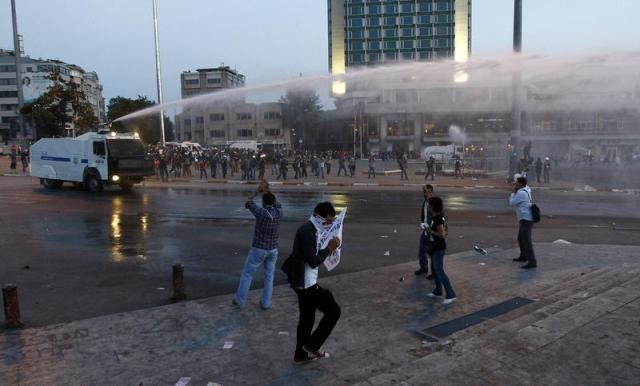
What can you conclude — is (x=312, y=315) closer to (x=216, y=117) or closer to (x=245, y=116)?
(x=245, y=116)

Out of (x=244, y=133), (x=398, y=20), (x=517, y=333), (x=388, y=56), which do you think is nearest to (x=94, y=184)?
(x=517, y=333)

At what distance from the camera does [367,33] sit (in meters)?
86.3

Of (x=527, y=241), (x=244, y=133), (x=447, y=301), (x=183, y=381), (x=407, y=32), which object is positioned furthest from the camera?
(x=244, y=133)

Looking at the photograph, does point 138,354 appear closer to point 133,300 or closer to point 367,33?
point 133,300

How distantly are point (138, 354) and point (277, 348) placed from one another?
150 centimetres

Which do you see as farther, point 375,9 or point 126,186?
point 375,9

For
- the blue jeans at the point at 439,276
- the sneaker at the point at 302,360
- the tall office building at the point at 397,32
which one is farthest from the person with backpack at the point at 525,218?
the tall office building at the point at 397,32

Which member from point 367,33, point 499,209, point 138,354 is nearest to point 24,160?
point 499,209

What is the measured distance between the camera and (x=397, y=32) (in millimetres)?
86875

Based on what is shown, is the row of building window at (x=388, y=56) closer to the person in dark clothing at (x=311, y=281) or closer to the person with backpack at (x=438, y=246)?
the person with backpack at (x=438, y=246)

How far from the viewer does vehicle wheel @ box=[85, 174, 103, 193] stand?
22438 mm

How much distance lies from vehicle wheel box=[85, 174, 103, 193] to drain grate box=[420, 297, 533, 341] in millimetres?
20177

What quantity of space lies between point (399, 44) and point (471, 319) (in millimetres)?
90794

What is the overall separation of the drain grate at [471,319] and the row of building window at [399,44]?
282 feet
